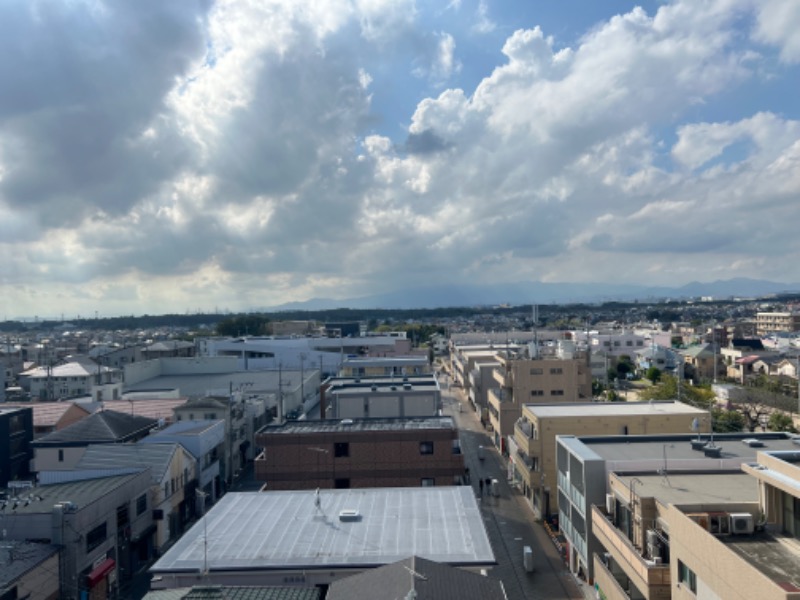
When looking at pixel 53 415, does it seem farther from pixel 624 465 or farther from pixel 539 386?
pixel 624 465

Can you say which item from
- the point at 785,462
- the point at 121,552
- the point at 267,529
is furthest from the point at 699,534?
the point at 121,552

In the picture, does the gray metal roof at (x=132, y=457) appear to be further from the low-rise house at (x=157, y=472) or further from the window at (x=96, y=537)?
the window at (x=96, y=537)

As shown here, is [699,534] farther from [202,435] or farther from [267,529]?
[202,435]

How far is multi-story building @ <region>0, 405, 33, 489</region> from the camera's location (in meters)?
26.1

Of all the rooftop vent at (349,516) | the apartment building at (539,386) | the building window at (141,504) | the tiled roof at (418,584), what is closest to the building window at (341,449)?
the building window at (141,504)

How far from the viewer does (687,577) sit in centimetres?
1011

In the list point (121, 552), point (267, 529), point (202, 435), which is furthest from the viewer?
point (202, 435)

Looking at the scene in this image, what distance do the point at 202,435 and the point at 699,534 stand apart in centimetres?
2044

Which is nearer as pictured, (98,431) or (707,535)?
(707,535)

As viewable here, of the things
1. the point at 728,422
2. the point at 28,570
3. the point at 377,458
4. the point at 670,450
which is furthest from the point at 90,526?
the point at 728,422

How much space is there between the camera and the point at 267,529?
45.9 feet

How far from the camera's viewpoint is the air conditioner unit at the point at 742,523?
9891mm

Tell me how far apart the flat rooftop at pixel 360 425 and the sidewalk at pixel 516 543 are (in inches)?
152

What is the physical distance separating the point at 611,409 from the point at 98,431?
20.5 metres
